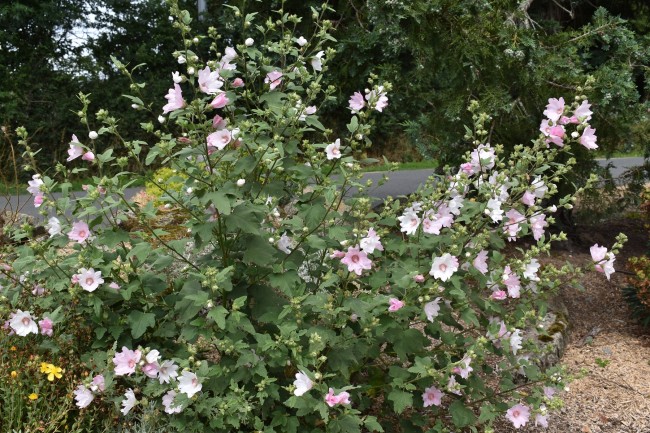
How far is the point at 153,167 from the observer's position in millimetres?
13430

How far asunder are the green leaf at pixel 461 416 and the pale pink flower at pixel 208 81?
1.51 metres

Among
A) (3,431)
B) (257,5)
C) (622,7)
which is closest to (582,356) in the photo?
(3,431)

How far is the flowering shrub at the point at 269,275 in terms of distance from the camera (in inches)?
89.3

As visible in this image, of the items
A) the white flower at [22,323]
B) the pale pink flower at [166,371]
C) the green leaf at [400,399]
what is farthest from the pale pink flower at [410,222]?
the white flower at [22,323]

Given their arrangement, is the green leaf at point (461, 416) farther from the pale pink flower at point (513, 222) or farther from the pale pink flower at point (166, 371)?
the pale pink flower at point (166, 371)

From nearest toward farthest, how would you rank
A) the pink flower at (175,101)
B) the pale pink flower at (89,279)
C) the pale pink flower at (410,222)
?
the pink flower at (175,101), the pale pink flower at (89,279), the pale pink flower at (410,222)

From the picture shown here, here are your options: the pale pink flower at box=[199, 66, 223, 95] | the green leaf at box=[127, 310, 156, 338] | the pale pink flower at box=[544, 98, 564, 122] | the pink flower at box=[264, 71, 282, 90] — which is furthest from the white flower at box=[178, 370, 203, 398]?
the pale pink flower at box=[544, 98, 564, 122]

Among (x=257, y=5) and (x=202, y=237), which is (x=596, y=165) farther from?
(x=202, y=237)

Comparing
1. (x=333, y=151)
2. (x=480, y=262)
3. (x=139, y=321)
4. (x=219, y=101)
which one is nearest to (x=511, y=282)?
(x=480, y=262)

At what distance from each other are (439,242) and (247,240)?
0.75 m

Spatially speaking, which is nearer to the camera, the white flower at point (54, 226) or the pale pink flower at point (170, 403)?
the pale pink flower at point (170, 403)

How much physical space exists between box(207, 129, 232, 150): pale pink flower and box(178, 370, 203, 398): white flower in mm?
753

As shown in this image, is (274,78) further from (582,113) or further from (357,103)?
(582,113)

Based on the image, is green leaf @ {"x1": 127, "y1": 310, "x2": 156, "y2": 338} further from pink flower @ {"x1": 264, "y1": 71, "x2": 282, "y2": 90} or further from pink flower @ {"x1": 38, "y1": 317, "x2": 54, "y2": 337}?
pink flower @ {"x1": 264, "y1": 71, "x2": 282, "y2": 90}
